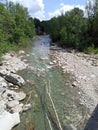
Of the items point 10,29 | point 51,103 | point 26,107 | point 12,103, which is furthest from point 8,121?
point 10,29

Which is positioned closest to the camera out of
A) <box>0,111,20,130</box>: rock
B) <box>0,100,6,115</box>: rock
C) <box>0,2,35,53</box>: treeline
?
<box>0,111,20,130</box>: rock

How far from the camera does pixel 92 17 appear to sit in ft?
142

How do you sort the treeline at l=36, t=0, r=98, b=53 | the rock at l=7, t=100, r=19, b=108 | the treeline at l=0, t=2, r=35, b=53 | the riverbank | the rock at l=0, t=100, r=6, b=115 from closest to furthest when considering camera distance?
the rock at l=0, t=100, r=6, b=115
the rock at l=7, t=100, r=19, b=108
the riverbank
the treeline at l=0, t=2, r=35, b=53
the treeline at l=36, t=0, r=98, b=53

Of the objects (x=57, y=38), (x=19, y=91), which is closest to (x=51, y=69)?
(x=19, y=91)

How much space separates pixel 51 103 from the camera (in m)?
15.5

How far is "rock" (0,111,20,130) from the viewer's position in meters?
11.7

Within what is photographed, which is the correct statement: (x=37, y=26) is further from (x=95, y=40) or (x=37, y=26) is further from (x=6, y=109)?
(x=6, y=109)

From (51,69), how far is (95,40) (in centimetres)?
1733

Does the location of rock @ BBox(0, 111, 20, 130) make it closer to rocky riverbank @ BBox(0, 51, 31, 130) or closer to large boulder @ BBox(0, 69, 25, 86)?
rocky riverbank @ BBox(0, 51, 31, 130)

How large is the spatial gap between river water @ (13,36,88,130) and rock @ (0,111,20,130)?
30cm

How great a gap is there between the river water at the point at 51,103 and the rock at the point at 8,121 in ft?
0.98

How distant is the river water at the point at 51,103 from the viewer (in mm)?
12781

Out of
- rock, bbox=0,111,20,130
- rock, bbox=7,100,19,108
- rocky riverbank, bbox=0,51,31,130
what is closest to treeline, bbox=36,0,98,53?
rocky riverbank, bbox=0,51,31,130

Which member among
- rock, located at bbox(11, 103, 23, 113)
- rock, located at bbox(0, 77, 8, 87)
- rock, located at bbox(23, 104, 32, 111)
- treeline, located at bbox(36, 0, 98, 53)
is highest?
treeline, located at bbox(36, 0, 98, 53)
